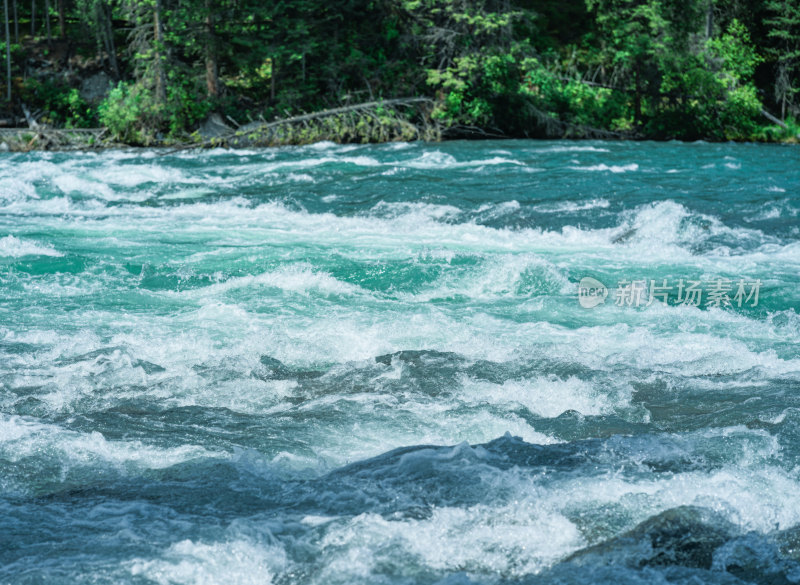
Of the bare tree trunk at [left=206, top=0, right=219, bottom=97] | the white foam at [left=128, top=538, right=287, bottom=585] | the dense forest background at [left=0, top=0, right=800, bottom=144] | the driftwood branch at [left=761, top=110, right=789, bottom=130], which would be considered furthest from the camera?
the driftwood branch at [left=761, top=110, right=789, bottom=130]

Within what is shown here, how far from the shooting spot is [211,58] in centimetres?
2278

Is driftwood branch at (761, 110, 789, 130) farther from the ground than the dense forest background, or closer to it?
closer to it

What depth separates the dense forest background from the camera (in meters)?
22.2

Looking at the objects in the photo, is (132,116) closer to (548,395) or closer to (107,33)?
(107,33)

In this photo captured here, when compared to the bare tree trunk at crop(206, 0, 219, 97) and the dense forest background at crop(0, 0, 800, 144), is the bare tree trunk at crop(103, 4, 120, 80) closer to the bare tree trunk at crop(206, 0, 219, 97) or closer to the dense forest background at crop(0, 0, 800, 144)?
the dense forest background at crop(0, 0, 800, 144)

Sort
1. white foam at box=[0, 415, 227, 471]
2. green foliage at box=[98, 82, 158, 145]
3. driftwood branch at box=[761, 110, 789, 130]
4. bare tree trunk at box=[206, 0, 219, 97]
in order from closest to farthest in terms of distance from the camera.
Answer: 1. white foam at box=[0, 415, 227, 471]
2. green foliage at box=[98, 82, 158, 145]
3. bare tree trunk at box=[206, 0, 219, 97]
4. driftwood branch at box=[761, 110, 789, 130]

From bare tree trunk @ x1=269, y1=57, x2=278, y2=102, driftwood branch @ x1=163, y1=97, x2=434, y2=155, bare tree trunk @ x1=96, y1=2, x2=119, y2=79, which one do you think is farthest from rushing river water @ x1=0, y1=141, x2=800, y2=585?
bare tree trunk @ x1=96, y1=2, x2=119, y2=79

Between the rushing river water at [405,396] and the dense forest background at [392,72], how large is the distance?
11511 mm

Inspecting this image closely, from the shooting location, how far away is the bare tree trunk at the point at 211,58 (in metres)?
22.3

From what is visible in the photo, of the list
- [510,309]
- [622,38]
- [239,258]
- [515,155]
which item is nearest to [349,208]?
[239,258]

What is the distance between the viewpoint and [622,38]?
78.8 feet

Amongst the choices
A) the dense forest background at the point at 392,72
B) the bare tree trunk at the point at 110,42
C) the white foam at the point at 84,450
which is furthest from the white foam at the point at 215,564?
the bare tree trunk at the point at 110,42

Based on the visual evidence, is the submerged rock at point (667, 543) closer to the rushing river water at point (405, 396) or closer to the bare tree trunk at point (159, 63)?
the rushing river water at point (405, 396)

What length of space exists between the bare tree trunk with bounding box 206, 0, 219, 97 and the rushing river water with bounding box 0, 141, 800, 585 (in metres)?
12.1
